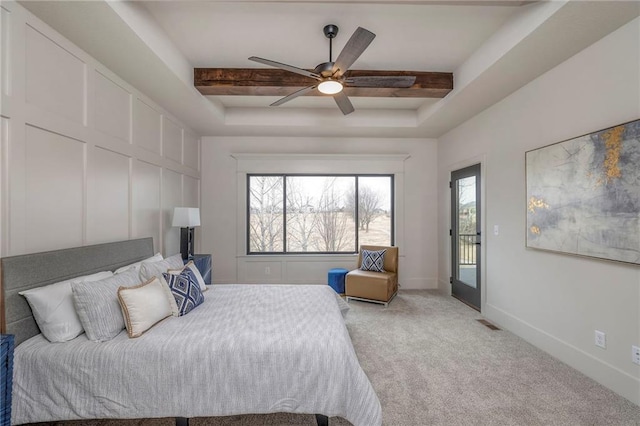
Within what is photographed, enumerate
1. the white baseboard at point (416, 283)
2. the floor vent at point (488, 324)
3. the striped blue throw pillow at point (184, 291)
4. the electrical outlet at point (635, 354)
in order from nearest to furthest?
the electrical outlet at point (635, 354) < the striped blue throw pillow at point (184, 291) < the floor vent at point (488, 324) < the white baseboard at point (416, 283)

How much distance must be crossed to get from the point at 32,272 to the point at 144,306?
69cm

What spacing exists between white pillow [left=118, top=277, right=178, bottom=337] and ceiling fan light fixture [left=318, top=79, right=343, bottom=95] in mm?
2126

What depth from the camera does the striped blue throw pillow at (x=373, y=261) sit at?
427 centimetres

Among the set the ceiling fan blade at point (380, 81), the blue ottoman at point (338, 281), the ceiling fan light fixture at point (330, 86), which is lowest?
the blue ottoman at point (338, 281)

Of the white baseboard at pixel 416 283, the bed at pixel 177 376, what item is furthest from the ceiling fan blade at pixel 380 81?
the white baseboard at pixel 416 283

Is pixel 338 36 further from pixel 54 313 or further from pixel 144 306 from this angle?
pixel 54 313

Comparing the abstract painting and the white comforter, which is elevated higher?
the abstract painting

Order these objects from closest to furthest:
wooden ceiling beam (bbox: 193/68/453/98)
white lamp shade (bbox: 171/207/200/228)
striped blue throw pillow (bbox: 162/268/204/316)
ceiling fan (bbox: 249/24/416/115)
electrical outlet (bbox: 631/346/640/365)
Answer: electrical outlet (bbox: 631/346/640/365)
ceiling fan (bbox: 249/24/416/115)
striped blue throw pillow (bbox: 162/268/204/316)
wooden ceiling beam (bbox: 193/68/453/98)
white lamp shade (bbox: 171/207/200/228)

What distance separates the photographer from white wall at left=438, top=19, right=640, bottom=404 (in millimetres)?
2016

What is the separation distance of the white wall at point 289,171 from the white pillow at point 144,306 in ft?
8.85

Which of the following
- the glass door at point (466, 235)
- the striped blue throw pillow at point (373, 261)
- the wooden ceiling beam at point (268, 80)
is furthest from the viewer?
the striped blue throw pillow at point (373, 261)

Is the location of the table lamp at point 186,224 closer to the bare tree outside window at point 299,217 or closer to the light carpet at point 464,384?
the bare tree outside window at point 299,217

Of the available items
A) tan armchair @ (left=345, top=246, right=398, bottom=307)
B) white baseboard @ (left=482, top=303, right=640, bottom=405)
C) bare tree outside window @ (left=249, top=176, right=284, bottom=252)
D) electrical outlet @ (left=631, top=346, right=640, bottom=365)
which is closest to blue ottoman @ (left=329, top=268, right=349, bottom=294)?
tan armchair @ (left=345, top=246, right=398, bottom=307)

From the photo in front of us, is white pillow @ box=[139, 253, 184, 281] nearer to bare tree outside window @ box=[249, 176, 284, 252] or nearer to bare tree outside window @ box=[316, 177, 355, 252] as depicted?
bare tree outside window @ box=[249, 176, 284, 252]
